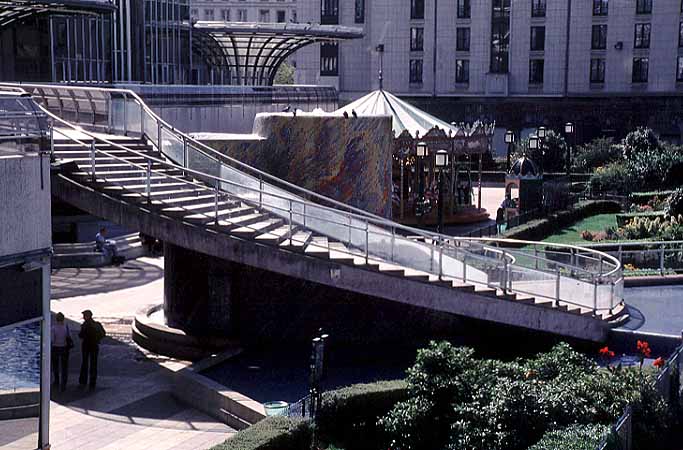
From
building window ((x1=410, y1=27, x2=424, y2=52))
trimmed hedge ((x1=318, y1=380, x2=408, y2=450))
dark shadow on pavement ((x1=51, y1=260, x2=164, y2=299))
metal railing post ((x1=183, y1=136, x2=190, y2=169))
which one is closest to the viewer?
trimmed hedge ((x1=318, y1=380, x2=408, y2=450))

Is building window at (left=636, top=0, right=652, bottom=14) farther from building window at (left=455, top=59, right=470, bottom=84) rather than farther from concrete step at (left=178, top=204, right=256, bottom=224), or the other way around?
concrete step at (left=178, top=204, right=256, bottom=224)

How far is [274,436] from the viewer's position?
40.0 feet

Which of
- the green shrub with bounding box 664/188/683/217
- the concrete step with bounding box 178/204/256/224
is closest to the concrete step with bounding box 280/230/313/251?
the concrete step with bounding box 178/204/256/224

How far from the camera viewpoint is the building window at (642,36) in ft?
201

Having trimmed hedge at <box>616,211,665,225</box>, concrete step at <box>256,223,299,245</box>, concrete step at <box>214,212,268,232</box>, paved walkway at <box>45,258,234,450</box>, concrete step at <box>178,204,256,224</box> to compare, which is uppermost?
concrete step at <box>178,204,256,224</box>

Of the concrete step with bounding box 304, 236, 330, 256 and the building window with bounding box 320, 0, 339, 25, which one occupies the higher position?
the building window with bounding box 320, 0, 339, 25

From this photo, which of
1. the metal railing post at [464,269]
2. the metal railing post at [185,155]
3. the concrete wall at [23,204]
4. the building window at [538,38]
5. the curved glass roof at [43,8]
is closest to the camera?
the concrete wall at [23,204]

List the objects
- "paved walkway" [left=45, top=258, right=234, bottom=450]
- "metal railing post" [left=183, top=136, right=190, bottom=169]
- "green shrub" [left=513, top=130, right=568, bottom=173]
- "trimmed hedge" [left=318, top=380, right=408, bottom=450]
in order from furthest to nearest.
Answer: "green shrub" [left=513, top=130, right=568, bottom=173], "metal railing post" [left=183, top=136, right=190, bottom=169], "paved walkway" [left=45, top=258, right=234, bottom=450], "trimmed hedge" [left=318, top=380, right=408, bottom=450]

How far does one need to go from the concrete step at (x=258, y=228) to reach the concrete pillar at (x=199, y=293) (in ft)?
3.53

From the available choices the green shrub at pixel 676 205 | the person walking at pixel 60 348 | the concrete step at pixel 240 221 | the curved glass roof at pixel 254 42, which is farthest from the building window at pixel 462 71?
the person walking at pixel 60 348

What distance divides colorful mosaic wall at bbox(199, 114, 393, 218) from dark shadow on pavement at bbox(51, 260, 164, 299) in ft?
16.4

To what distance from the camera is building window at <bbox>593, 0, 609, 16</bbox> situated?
6144cm

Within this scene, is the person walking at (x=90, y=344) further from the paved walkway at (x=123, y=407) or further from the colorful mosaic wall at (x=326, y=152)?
the colorful mosaic wall at (x=326, y=152)

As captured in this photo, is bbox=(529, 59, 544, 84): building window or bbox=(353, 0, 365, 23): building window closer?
bbox=(529, 59, 544, 84): building window
